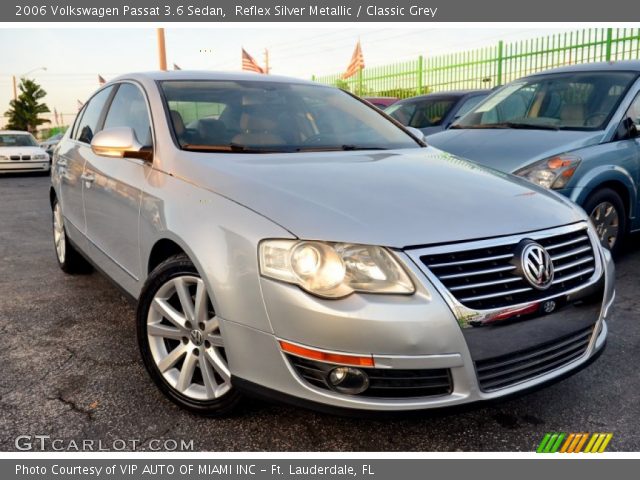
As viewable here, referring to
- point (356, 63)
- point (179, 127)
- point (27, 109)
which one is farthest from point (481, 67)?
point (27, 109)

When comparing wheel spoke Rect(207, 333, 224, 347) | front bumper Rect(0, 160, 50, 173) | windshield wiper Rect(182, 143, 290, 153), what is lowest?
front bumper Rect(0, 160, 50, 173)

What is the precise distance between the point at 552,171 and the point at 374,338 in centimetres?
310

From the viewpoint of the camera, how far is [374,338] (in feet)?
6.74

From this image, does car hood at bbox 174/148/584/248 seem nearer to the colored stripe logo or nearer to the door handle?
the colored stripe logo

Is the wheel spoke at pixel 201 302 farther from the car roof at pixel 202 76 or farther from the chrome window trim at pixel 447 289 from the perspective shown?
the car roof at pixel 202 76

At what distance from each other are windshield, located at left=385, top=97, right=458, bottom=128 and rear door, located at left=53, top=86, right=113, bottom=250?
521 cm

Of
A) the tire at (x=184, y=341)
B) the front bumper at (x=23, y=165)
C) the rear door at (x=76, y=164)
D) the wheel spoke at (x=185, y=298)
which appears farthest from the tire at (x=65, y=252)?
the front bumper at (x=23, y=165)

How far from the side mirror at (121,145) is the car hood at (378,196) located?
0.34 m

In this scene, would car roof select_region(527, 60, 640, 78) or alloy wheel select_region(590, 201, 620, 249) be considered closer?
alloy wheel select_region(590, 201, 620, 249)

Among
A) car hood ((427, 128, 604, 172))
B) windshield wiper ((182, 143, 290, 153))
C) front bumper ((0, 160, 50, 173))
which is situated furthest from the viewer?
front bumper ((0, 160, 50, 173))

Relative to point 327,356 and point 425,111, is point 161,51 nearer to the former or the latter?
Result: point 425,111

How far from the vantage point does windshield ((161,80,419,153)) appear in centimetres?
318

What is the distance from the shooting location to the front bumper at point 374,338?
6.74 ft

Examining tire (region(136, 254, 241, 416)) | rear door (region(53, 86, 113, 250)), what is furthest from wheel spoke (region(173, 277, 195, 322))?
rear door (region(53, 86, 113, 250))
